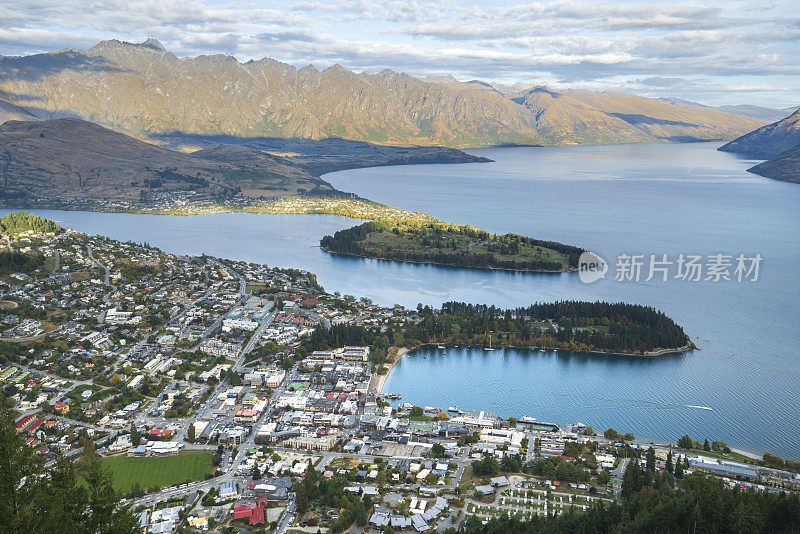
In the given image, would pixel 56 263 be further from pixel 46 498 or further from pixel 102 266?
pixel 46 498

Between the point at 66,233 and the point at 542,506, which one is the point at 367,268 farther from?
the point at 542,506

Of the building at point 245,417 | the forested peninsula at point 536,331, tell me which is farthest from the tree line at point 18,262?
the building at point 245,417

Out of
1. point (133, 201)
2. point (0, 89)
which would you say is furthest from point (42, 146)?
point (0, 89)

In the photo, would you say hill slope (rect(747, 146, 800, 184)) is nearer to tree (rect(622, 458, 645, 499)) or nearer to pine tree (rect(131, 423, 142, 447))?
tree (rect(622, 458, 645, 499))

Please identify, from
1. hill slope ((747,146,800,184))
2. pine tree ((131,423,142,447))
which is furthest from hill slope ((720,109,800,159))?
pine tree ((131,423,142,447))

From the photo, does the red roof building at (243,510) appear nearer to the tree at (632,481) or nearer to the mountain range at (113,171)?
the tree at (632,481)

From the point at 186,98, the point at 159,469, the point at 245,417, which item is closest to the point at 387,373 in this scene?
the point at 245,417
